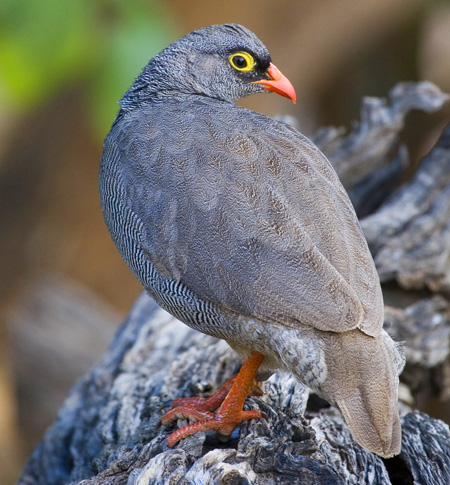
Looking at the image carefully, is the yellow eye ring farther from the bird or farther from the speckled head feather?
the bird

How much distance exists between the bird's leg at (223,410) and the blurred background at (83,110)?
2966mm

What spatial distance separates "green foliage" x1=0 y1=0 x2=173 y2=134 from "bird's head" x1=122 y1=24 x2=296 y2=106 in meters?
1.26

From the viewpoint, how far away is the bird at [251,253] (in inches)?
134

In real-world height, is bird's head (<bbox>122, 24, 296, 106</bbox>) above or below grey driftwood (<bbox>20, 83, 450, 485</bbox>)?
above

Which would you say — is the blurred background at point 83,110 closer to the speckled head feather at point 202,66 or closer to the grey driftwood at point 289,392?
the speckled head feather at point 202,66

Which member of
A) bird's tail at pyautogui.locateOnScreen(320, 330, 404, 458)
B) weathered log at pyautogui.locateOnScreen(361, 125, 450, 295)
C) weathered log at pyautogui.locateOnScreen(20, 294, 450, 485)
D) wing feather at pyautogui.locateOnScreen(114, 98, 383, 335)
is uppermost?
weathered log at pyautogui.locateOnScreen(361, 125, 450, 295)

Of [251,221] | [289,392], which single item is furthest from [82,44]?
[289,392]

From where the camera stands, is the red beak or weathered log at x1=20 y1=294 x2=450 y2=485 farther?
the red beak

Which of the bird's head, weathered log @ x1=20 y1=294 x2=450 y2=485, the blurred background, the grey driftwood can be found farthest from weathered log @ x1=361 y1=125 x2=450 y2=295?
the blurred background

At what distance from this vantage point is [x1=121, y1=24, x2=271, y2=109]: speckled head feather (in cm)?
468

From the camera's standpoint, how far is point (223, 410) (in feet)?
12.8

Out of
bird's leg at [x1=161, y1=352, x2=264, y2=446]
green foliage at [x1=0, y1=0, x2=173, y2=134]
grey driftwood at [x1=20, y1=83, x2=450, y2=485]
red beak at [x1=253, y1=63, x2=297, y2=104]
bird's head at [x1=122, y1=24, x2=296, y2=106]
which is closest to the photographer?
grey driftwood at [x1=20, y1=83, x2=450, y2=485]

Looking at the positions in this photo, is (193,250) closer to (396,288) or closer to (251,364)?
(251,364)

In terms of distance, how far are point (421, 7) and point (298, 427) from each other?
9.32m
